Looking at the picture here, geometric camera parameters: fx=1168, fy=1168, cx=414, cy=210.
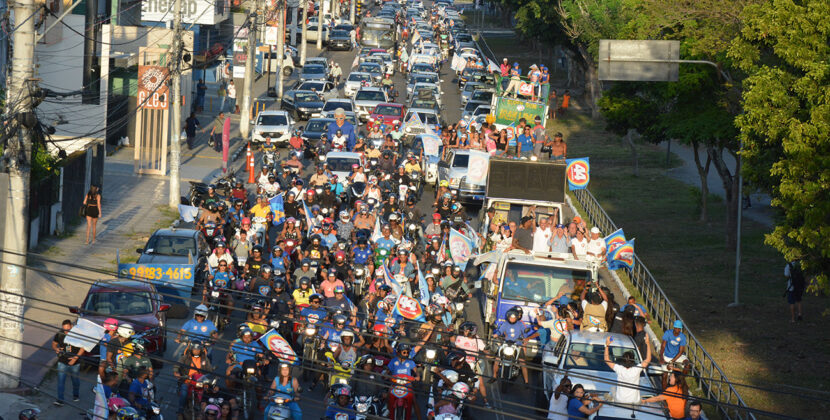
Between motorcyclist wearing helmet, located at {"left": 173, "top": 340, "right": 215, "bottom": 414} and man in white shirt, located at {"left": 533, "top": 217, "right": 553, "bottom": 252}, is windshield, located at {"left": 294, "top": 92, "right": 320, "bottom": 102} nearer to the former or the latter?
man in white shirt, located at {"left": 533, "top": 217, "right": 553, "bottom": 252}

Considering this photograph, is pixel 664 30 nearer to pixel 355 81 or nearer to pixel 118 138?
pixel 118 138

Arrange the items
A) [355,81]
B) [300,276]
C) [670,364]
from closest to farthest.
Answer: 1. [670,364]
2. [300,276]
3. [355,81]

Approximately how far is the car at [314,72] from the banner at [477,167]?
1141 inches

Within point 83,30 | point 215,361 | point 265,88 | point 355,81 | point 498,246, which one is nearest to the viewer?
point 215,361

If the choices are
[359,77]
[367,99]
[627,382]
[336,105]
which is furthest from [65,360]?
[359,77]

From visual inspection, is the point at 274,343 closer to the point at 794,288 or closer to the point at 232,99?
the point at 794,288

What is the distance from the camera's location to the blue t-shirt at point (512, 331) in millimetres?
18578

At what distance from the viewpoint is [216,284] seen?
2033cm

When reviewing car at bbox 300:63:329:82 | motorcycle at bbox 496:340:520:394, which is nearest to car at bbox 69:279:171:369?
motorcycle at bbox 496:340:520:394

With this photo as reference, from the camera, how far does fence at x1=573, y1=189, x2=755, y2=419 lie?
1697 cm

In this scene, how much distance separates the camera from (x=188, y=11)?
172 feet

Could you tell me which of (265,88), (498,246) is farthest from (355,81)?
(498,246)

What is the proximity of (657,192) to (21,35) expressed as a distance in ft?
94.7

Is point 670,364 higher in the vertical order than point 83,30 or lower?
lower
